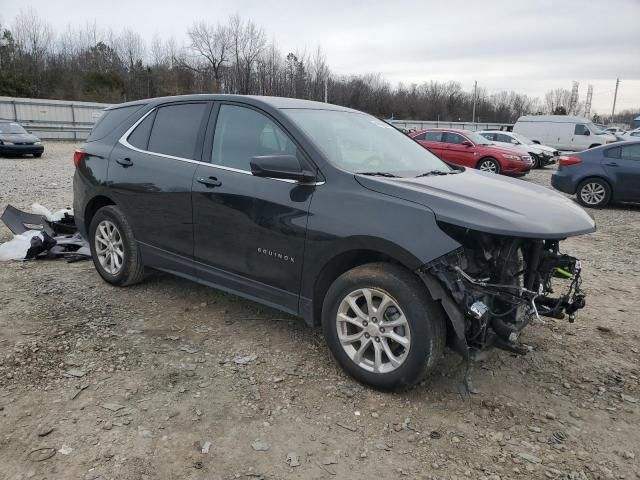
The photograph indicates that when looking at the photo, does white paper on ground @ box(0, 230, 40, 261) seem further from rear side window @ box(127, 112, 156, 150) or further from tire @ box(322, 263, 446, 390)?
tire @ box(322, 263, 446, 390)

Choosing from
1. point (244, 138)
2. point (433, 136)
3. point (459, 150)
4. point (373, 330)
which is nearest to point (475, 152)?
point (459, 150)

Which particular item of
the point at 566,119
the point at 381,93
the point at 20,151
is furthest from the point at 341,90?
A: the point at 20,151

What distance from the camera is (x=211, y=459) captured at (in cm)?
254

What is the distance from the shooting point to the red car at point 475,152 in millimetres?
15467

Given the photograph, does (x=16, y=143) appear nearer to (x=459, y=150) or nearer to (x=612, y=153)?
(x=459, y=150)

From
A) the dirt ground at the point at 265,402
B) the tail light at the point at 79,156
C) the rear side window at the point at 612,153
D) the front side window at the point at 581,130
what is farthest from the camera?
the front side window at the point at 581,130

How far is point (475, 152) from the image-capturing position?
52.5 feet

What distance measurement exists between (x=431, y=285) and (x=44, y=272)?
13.9 ft

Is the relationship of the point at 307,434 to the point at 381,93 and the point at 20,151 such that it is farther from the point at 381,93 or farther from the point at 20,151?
the point at 381,93

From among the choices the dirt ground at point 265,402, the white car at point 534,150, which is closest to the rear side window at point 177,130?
the dirt ground at point 265,402

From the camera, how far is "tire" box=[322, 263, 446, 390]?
2.90 m

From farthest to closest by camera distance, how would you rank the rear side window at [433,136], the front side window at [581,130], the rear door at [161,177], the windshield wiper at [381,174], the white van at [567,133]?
1. the front side window at [581,130]
2. the white van at [567,133]
3. the rear side window at [433,136]
4. the rear door at [161,177]
5. the windshield wiper at [381,174]

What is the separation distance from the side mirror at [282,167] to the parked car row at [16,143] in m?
18.0

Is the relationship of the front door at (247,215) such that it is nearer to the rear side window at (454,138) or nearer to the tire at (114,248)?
the tire at (114,248)
